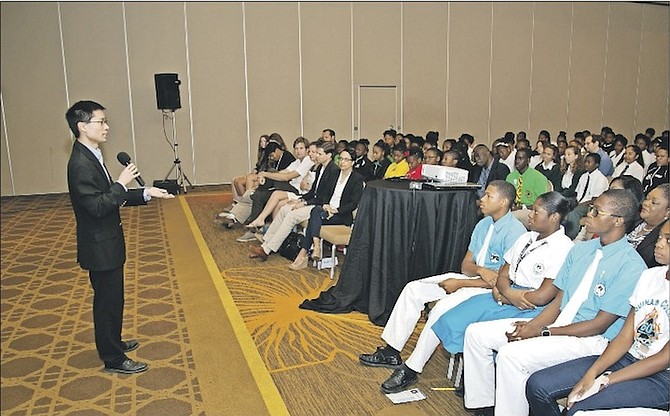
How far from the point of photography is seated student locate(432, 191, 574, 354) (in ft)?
9.04

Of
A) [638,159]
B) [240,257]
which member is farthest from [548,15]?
[240,257]

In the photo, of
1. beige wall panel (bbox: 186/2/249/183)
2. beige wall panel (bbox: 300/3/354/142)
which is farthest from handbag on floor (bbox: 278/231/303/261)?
beige wall panel (bbox: 300/3/354/142)

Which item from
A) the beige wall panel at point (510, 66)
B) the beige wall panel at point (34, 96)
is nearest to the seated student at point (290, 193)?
the beige wall panel at point (34, 96)

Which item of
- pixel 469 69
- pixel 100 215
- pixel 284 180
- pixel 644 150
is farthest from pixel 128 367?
pixel 469 69

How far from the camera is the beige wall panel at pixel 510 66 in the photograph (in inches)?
520

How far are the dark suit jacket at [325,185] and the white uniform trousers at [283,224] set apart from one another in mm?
125

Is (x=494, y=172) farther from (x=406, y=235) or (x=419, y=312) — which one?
(x=419, y=312)

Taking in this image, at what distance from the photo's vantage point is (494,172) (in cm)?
640

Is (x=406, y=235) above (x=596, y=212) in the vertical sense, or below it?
below

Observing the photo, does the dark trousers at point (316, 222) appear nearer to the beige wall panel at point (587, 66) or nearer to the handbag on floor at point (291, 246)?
the handbag on floor at point (291, 246)

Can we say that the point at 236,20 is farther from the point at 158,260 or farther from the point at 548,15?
the point at 548,15

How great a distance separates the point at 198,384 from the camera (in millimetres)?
3262

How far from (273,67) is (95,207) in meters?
8.65

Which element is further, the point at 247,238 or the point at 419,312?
the point at 247,238
